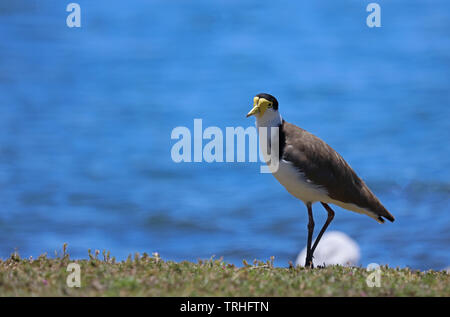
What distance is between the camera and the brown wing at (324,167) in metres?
8.18

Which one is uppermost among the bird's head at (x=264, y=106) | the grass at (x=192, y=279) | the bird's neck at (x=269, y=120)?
the bird's head at (x=264, y=106)

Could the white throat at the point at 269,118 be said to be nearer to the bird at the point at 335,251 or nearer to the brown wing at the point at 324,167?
the brown wing at the point at 324,167

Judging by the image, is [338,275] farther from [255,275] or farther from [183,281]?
[183,281]

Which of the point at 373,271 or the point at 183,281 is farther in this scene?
the point at 373,271

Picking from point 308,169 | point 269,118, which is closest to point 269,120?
point 269,118

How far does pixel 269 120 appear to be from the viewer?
8.45 meters

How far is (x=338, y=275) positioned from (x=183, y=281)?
5.71 ft

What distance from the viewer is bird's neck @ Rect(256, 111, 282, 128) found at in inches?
332

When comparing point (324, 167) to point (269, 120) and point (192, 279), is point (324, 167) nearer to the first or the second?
point (269, 120)

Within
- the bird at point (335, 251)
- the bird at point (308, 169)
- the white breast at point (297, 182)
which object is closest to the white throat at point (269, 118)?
the bird at point (308, 169)

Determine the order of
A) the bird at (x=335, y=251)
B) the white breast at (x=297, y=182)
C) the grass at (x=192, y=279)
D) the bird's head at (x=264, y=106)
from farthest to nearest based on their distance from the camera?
the bird at (x=335, y=251)
the bird's head at (x=264, y=106)
the white breast at (x=297, y=182)
the grass at (x=192, y=279)
